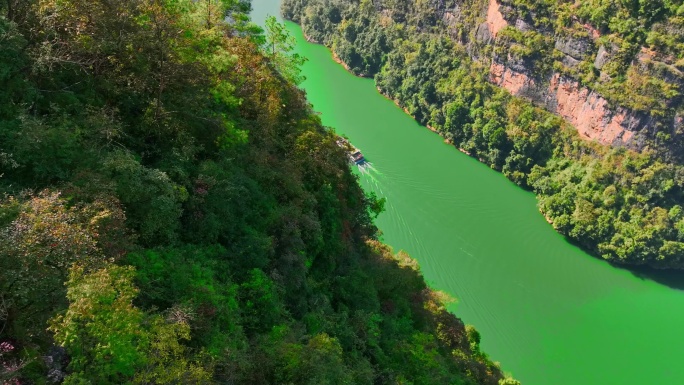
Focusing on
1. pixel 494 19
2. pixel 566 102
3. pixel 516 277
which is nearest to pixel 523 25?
pixel 494 19

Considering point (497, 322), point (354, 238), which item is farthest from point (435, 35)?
point (354, 238)

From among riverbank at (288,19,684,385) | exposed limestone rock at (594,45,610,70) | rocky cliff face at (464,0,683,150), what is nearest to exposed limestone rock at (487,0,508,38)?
rocky cliff face at (464,0,683,150)

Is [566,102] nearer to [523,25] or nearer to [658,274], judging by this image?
[523,25]

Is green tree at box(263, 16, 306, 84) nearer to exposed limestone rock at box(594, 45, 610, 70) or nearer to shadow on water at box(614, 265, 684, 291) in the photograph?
shadow on water at box(614, 265, 684, 291)

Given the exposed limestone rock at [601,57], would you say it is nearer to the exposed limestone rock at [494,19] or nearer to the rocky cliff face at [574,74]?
the rocky cliff face at [574,74]

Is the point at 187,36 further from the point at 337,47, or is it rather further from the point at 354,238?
the point at 337,47

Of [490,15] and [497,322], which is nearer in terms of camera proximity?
[497,322]
